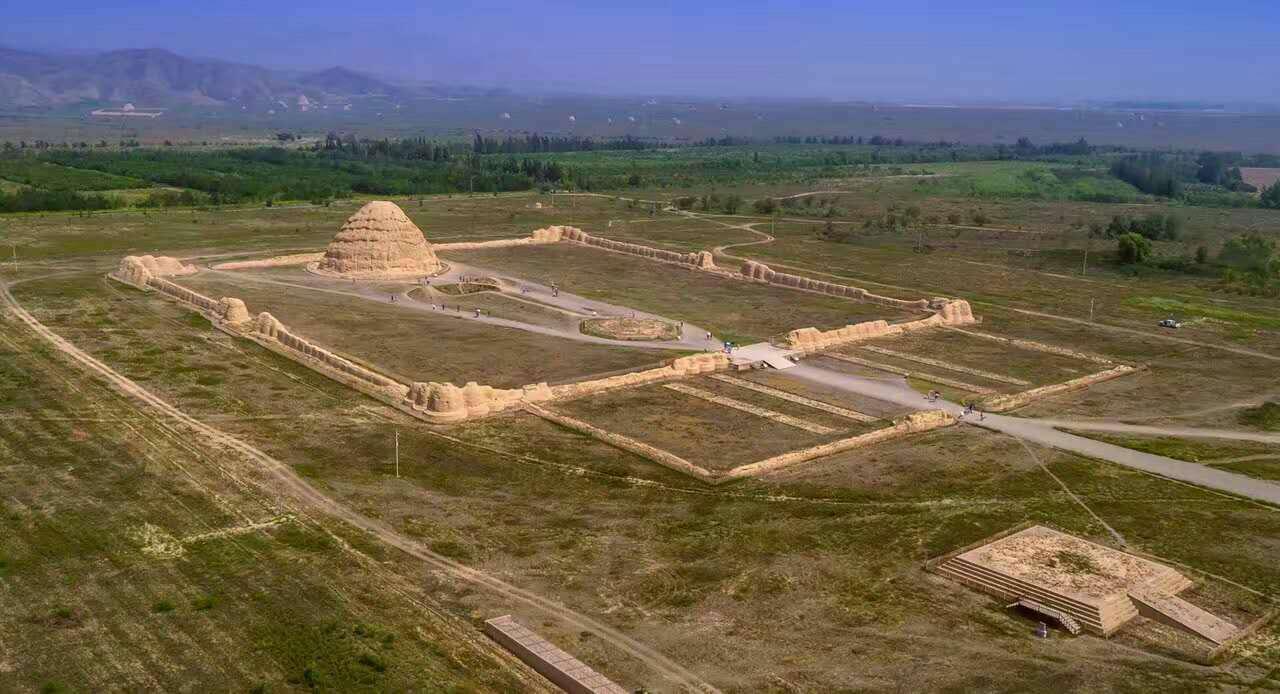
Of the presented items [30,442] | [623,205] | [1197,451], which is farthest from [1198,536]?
[623,205]

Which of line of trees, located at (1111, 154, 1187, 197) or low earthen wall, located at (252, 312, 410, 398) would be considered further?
line of trees, located at (1111, 154, 1187, 197)

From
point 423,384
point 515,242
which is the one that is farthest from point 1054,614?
point 515,242

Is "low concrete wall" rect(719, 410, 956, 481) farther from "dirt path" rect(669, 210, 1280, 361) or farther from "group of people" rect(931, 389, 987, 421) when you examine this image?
"dirt path" rect(669, 210, 1280, 361)

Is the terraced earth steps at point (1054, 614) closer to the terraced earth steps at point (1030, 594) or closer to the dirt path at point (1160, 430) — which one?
the terraced earth steps at point (1030, 594)

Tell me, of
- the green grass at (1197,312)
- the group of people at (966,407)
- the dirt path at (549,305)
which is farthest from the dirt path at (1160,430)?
the green grass at (1197,312)

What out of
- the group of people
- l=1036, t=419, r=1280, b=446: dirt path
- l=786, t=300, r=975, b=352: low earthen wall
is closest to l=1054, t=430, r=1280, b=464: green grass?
l=1036, t=419, r=1280, b=446: dirt path

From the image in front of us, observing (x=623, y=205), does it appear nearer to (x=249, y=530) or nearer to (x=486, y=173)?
(x=486, y=173)
